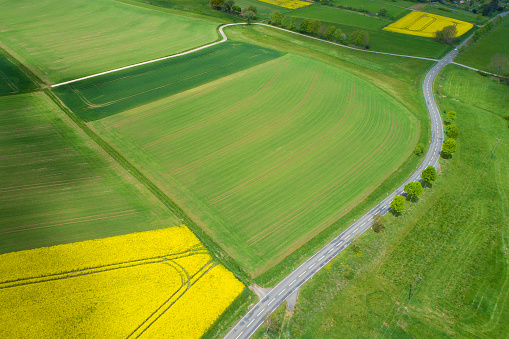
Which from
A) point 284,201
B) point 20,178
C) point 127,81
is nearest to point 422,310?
point 284,201

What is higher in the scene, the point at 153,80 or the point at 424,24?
the point at 424,24

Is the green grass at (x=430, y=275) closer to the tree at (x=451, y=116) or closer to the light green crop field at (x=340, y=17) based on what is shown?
the tree at (x=451, y=116)

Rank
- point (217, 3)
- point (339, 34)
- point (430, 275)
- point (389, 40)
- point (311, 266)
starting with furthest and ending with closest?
point (217, 3) → point (389, 40) → point (339, 34) → point (430, 275) → point (311, 266)

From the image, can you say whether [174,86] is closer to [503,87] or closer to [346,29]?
[346,29]

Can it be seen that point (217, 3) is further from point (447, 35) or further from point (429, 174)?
point (429, 174)

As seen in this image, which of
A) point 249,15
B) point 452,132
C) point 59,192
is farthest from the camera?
point 249,15

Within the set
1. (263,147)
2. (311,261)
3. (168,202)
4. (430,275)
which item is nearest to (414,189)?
(430,275)

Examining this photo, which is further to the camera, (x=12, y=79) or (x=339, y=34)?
(x=339, y=34)

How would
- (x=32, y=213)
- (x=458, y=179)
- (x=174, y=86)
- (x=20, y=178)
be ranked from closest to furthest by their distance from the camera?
(x=32, y=213) → (x=20, y=178) → (x=458, y=179) → (x=174, y=86)
